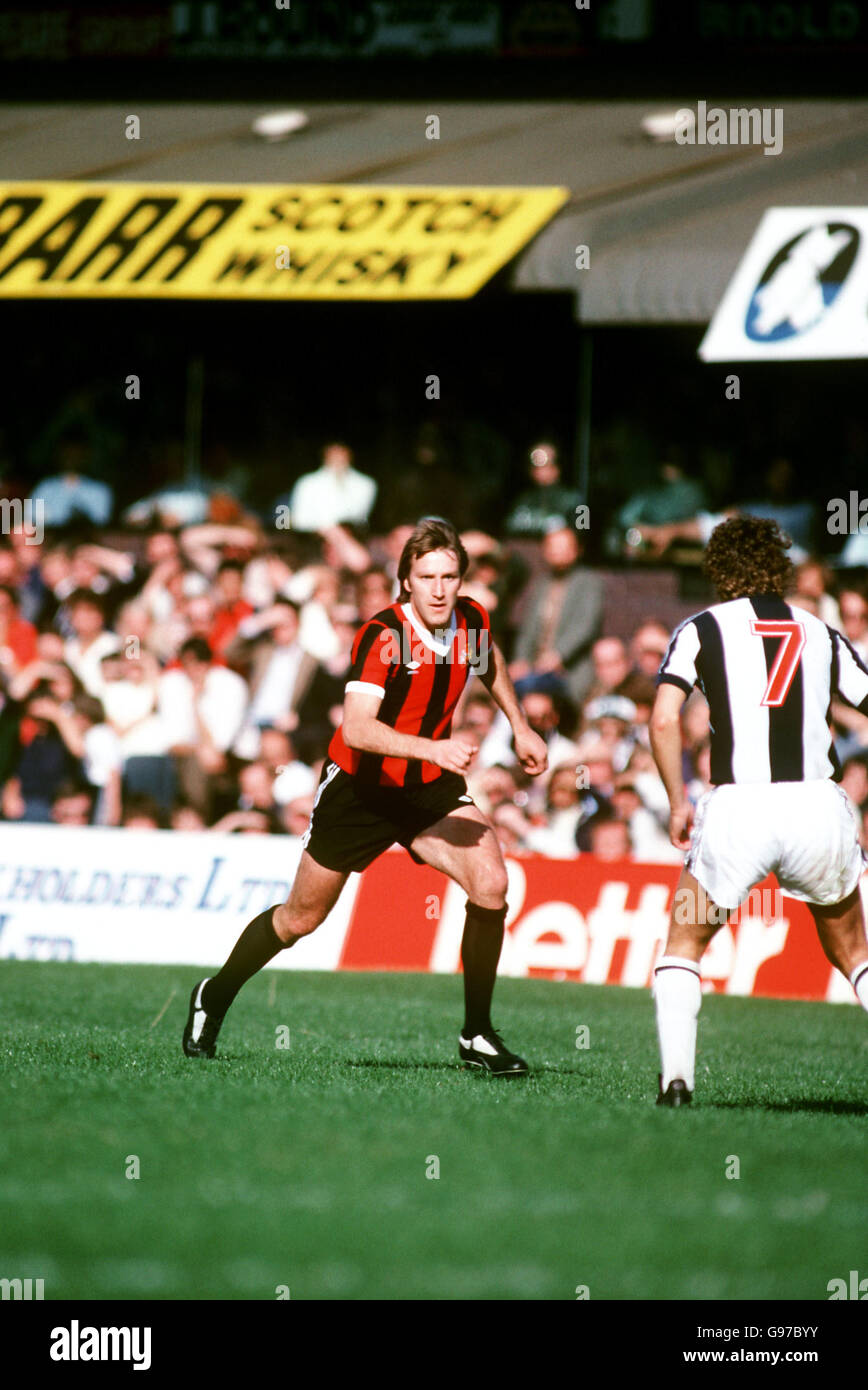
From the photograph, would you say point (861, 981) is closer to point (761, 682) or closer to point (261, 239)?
point (761, 682)

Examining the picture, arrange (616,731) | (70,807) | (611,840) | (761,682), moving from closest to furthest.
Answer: (761,682)
(611,840)
(616,731)
(70,807)

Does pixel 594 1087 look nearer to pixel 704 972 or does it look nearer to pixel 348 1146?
pixel 348 1146

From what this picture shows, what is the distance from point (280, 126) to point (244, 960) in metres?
12.3

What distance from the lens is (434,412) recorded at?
733 inches

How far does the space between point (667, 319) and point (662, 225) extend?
0.94 meters

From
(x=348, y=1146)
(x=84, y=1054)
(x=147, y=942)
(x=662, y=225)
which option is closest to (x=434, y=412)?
(x=662, y=225)

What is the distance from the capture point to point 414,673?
7.83 metres

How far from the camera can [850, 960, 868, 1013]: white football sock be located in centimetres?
698

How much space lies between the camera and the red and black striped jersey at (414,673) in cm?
770

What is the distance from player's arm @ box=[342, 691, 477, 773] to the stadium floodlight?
479 inches

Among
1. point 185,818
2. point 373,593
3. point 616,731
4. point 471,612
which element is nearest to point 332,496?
point 373,593

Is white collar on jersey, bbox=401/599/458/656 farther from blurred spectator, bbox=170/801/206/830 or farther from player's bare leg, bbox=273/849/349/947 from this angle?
blurred spectator, bbox=170/801/206/830

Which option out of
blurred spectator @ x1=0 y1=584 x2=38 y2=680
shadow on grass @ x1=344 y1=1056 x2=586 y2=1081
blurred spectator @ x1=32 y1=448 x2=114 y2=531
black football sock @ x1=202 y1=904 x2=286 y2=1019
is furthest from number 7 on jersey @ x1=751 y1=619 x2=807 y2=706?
blurred spectator @ x1=32 y1=448 x2=114 y2=531
